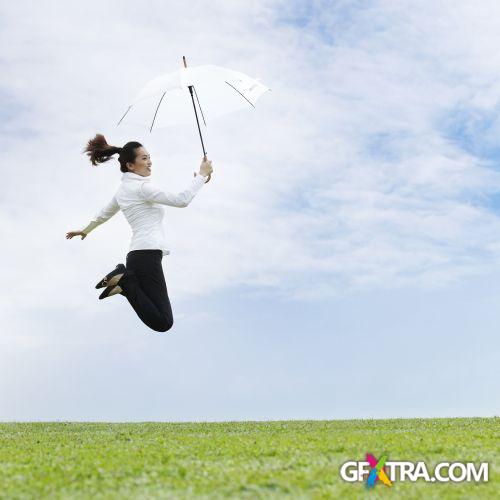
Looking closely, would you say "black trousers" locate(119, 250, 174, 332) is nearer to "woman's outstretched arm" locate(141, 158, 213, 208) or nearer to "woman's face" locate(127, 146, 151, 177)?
"woman's outstretched arm" locate(141, 158, 213, 208)

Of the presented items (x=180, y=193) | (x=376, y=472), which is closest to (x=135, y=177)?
(x=180, y=193)

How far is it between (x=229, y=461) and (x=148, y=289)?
9.61ft

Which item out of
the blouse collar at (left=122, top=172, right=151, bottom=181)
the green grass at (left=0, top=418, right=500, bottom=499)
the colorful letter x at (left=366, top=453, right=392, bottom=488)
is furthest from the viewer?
the blouse collar at (left=122, top=172, right=151, bottom=181)

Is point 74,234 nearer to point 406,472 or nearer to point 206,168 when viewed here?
point 206,168

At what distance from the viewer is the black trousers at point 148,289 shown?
369 inches

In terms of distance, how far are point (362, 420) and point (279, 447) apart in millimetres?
5332

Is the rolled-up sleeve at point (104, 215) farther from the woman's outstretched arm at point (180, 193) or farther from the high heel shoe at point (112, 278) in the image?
the high heel shoe at point (112, 278)

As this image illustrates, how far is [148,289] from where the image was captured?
942 centimetres

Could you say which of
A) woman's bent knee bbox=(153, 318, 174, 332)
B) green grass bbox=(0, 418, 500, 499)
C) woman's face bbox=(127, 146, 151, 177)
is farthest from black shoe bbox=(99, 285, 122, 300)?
green grass bbox=(0, 418, 500, 499)

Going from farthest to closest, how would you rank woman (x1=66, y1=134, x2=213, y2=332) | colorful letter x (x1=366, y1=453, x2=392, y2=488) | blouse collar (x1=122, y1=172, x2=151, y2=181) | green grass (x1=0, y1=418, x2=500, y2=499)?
blouse collar (x1=122, y1=172, x2=151, y2=181) < woman (x1=66, y1=134, x2=213, y2=332) < colorful letter x (x1=366, y1=453, x2=392, y2=488) < green grass (x1=0, y1=418, x2=500, y2=499)

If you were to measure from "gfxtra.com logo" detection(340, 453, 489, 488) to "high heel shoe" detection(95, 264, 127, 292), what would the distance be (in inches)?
154

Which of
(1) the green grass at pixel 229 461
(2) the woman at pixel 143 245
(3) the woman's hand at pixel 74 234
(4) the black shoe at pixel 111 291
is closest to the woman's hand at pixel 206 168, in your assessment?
(2) the woman at pixel 143 245

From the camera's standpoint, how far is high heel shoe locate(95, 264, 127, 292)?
9.41 metres

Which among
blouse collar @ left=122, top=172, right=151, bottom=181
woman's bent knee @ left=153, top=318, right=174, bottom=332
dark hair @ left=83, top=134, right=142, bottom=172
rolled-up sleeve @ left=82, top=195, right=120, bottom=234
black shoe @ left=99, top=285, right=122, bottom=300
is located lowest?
woman's bent knee @ left=153, top=318, right=174, bottom=332
